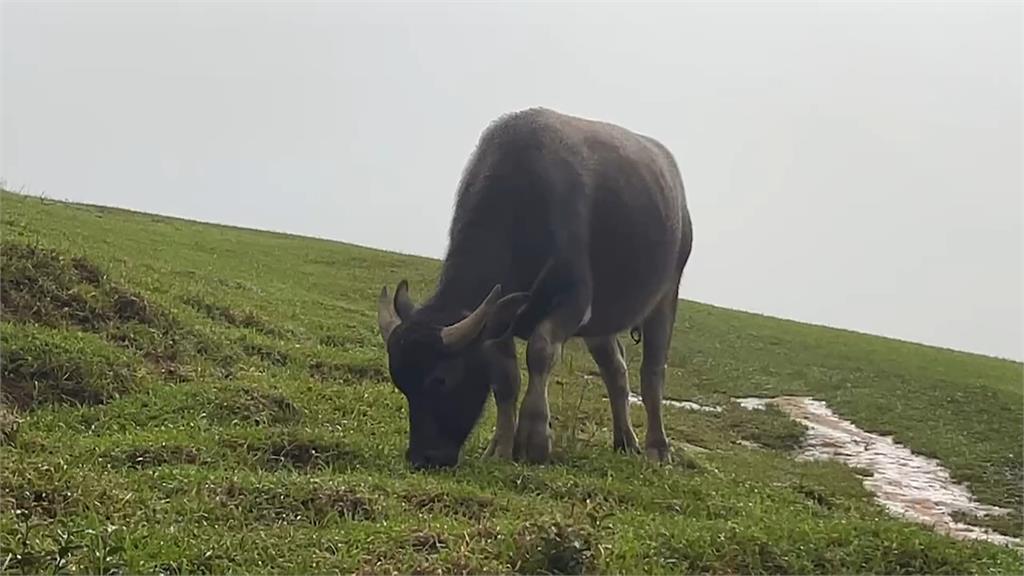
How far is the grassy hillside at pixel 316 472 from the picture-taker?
4906mm

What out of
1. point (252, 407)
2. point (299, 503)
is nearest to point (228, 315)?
point (252, 407)

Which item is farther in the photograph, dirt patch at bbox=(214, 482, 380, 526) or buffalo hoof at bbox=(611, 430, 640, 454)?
buffalo hoof at bbox=(611, 430, 640, 454)

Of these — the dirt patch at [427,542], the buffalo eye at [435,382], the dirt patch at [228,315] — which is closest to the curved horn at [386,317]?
the buffalo eye at [435,382]

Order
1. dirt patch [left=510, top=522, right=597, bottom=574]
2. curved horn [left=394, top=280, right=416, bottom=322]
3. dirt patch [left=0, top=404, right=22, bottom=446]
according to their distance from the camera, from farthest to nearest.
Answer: curved horn [left=394, top=280, right=416, bottom=322] → dirt patch [left=0, top=404, right=22, bottom=446] → dirt patch [left=510, top=522, right=597, bottom=574]

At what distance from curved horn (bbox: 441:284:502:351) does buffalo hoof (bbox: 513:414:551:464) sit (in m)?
1.04

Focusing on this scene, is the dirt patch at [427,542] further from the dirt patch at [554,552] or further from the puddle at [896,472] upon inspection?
the puddle at [896,472]

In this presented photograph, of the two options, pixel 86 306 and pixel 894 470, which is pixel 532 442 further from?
pixel 894 470

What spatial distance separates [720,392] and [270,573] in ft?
44.0

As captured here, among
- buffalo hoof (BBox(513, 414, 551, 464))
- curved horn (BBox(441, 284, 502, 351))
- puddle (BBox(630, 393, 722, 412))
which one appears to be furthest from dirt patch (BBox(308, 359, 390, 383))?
puddle (BBox(630, 393, 722, 412))

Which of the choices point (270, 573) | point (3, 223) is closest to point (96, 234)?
point (3, 223)

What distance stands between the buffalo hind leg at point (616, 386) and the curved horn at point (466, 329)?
2185mm

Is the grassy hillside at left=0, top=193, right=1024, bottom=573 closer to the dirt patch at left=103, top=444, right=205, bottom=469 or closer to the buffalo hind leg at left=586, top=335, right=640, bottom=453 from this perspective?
the dirt patch at left=103, top=444, right=205, bottom=469

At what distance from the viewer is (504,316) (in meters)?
7.46

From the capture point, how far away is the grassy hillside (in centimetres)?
491
